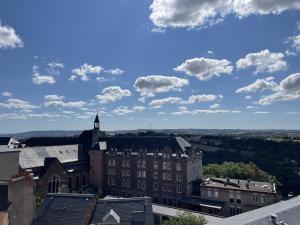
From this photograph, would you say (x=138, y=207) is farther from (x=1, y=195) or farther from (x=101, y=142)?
(x=101, y=142)

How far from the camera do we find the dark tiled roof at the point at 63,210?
29000 mm

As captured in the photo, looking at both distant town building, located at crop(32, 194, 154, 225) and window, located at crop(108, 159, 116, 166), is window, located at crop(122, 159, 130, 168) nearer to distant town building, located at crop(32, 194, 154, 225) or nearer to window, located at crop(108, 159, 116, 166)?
window, located at crop(108, 159, 116, 166)

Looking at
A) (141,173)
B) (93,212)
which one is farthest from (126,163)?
(93,212)

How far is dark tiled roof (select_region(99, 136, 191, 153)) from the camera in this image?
68.5 m

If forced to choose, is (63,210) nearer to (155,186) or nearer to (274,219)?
(274,219)

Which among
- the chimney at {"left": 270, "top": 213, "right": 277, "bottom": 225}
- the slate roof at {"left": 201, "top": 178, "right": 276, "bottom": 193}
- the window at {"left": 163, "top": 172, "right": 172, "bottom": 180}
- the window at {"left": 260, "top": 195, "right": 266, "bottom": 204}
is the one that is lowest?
the window at {"left": 260, "top": 195, "right": 266, "bottom": 204}

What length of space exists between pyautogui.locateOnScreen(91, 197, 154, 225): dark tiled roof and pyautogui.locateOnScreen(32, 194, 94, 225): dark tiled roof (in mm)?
1280

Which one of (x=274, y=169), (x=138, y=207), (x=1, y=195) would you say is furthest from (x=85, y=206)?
(x=274, y=169)

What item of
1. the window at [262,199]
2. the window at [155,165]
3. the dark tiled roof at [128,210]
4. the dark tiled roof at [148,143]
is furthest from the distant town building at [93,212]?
the window at [155,165]

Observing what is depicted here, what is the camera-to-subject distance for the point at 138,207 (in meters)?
29.6

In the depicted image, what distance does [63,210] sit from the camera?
30.0 meters

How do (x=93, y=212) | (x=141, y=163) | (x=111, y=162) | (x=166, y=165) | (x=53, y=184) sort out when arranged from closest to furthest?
(x=93, y=212), (x=53, y=184), (x=166, y=165), (x=141, y=163), (x=111, y=162)

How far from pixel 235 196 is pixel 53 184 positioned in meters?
35.1

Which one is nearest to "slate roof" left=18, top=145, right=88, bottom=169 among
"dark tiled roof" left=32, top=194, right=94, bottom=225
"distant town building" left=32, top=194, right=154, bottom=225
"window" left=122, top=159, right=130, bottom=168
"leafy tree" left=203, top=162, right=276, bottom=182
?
"window" left=122, top=159, right=130, bottom=168
